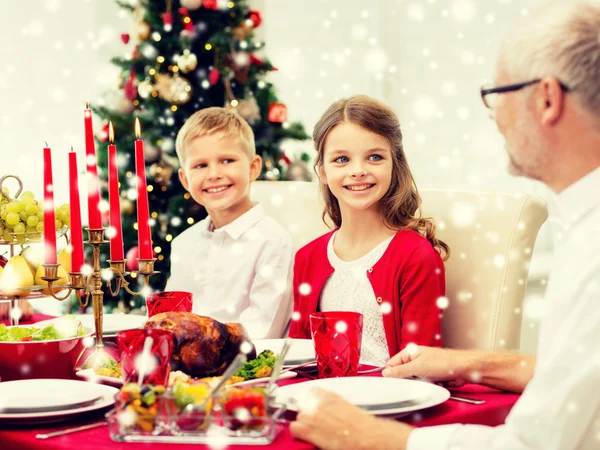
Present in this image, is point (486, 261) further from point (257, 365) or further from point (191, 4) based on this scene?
point (191, 4)

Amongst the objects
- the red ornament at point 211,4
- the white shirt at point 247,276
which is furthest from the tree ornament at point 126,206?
the white shirt at point 247,276

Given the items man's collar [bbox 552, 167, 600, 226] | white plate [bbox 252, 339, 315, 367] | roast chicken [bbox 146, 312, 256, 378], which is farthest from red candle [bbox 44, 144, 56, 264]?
man's collar [bbox 552, 167, 600, 226]

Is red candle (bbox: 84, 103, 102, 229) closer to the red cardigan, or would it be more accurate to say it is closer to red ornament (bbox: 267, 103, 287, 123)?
the red cardigan

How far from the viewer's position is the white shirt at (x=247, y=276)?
95.3 inches

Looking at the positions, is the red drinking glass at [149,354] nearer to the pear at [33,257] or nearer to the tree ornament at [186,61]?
the pear at [33,257]

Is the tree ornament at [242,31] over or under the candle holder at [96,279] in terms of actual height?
over

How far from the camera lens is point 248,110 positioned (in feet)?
14.4

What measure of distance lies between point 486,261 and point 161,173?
2.71 metres

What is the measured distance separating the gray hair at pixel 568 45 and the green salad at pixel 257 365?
0.71 meters

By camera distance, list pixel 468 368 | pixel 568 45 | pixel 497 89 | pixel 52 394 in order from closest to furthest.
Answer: pixel 568 45
pixel 497 89
pixel 52 394
pixel 468 368

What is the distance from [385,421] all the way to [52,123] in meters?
3.96

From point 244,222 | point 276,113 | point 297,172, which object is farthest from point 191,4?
point 244,222

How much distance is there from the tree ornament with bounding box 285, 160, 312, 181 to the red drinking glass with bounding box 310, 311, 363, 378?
3.00 m

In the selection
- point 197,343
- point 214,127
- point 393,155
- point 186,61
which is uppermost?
point 186,61
